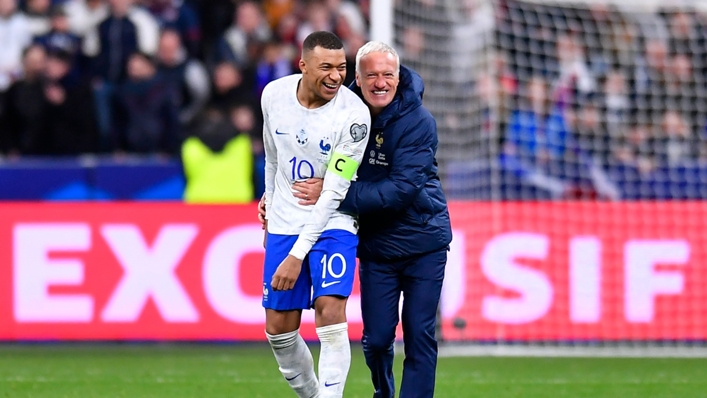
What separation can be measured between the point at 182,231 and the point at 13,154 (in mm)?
2960

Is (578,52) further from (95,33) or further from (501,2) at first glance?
(95,33)

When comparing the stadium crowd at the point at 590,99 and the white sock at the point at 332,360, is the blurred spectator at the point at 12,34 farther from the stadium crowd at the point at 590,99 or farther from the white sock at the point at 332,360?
the white sock at the point at 332,360

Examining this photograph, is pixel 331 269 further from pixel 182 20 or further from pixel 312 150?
pixel 182 20

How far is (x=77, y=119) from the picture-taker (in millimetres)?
12594

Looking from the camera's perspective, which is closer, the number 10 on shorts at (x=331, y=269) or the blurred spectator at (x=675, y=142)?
the number 10 on shorts at (x=331, y=269)

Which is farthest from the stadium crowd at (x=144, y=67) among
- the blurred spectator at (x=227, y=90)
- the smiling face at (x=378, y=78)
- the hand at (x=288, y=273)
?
the hand at (x=288, y=273)

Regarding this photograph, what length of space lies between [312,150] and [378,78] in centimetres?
50

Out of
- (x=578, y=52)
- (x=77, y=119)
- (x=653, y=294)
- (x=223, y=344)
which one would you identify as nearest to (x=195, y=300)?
(x=223, y=344)

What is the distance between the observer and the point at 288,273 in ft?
19.1

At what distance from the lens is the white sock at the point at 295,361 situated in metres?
6.09

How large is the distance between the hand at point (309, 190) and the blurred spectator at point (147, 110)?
691 cm

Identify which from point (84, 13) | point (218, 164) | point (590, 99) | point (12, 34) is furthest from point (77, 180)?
point (590, 99)

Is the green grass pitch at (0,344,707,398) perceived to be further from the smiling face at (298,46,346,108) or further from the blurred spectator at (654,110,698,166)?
the blurred spectator at (654,110,698,166)

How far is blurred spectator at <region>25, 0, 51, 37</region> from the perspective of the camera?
13562 mm
